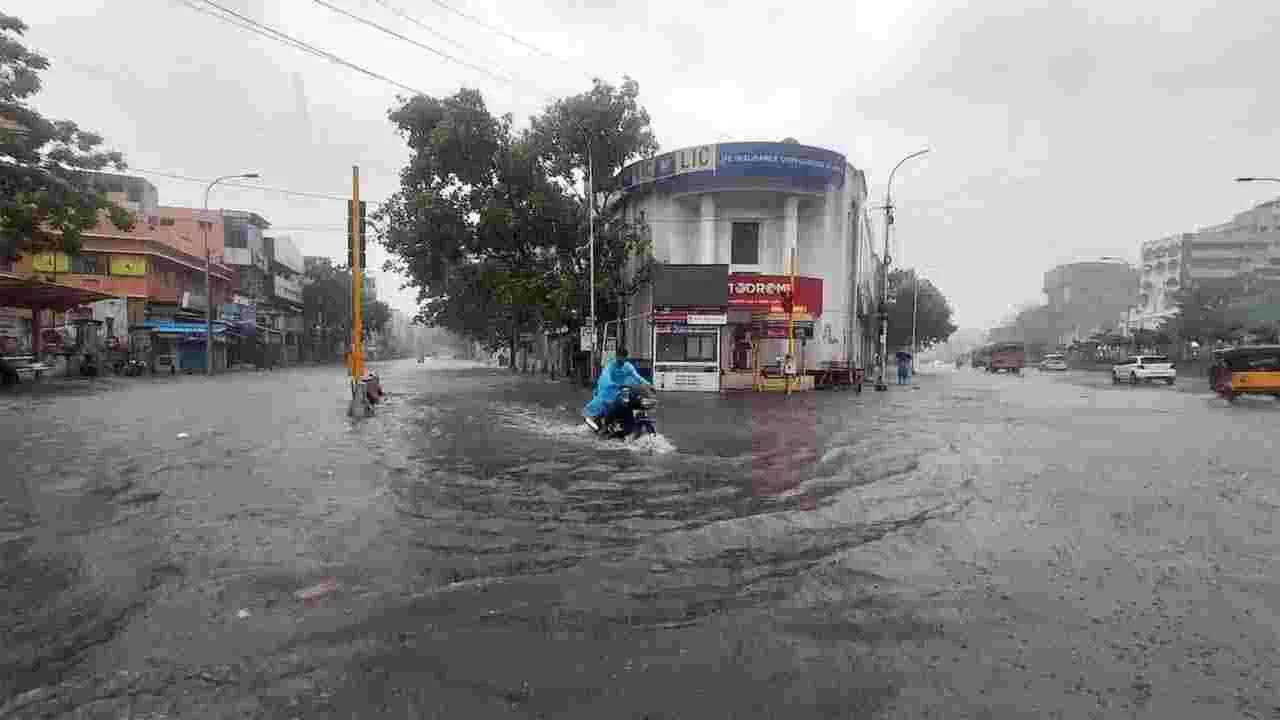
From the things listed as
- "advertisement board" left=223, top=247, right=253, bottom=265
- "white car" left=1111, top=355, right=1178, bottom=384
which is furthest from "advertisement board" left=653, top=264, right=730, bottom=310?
"advertisement board" left=223, top=247, right=253, bottom=265

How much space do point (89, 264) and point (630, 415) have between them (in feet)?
134

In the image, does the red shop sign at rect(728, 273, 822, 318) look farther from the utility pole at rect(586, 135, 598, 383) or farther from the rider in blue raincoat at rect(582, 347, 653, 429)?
the rider in blue raincoat at rect(582, 347, 653, 429)

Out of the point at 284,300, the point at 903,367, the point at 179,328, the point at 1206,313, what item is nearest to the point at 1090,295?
the point at 1206,313

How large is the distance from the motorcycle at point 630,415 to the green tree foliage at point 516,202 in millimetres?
15841

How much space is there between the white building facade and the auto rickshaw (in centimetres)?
1283

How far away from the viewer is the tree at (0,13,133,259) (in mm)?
17984

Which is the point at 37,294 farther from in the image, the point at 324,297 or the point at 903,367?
the point at 324,297

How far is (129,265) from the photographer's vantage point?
38438mm

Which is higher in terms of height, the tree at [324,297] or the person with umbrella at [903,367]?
the tree at [324,297]

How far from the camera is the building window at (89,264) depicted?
37.1m

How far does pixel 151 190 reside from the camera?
5091cm

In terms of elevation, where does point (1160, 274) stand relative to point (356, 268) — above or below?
above

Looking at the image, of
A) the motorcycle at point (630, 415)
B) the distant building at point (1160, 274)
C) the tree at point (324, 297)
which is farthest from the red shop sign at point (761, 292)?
the distant building at point (1160, 274)

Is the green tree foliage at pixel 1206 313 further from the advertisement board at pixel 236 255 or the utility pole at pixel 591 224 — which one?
the advertisement board at pixel 236 255
